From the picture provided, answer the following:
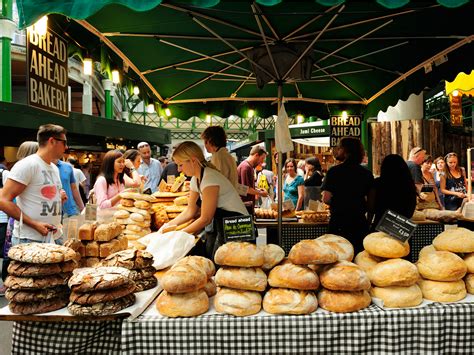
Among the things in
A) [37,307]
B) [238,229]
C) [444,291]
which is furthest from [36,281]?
[444,291]

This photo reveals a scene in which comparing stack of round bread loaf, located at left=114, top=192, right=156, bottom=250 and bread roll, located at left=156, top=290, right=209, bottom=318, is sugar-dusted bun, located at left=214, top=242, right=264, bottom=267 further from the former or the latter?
stack of round bread loaf, located at left=114, top=192, right=156, bottom=250

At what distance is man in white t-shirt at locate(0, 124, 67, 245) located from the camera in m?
Answer: 3.31

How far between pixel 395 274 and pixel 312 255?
448 mm

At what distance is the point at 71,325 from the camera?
6.93 feet

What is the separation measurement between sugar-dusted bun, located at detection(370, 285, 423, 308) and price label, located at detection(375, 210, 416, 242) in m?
0.29

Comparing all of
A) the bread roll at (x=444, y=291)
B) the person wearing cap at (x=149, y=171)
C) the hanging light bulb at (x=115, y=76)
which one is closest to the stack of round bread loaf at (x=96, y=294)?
the bread roll at (x=444, y=291)

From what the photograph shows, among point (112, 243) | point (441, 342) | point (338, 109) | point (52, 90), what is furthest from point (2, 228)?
point (441, 342)

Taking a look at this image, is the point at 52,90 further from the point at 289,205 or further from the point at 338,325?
the point at 289,205

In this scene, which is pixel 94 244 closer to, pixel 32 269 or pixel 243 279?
pixel 32 269

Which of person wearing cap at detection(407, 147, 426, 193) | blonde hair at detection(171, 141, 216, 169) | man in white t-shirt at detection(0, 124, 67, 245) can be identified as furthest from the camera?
person wearing cap at detection(407, 147, 426, 193)

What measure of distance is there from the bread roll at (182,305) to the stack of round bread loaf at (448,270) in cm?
121

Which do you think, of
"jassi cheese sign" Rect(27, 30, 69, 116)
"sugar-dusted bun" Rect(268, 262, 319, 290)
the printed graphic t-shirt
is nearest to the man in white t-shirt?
the printed graphic t-shirt

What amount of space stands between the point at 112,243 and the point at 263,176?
906 centimetres

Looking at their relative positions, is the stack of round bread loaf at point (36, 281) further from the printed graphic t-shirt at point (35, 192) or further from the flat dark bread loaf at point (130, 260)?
the printed graphic t-shirt at point (35, 192)
